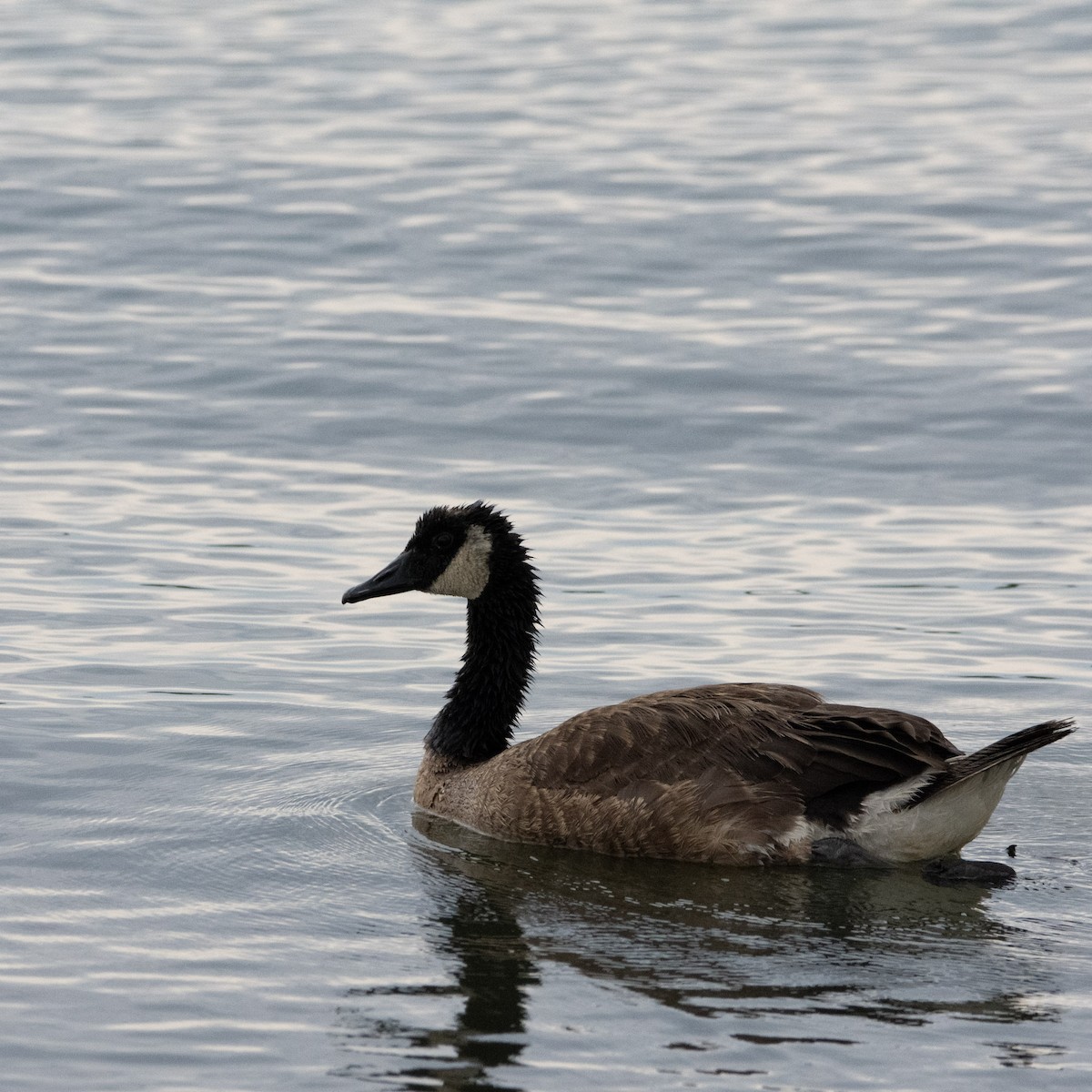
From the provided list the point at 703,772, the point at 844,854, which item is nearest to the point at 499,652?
the point at 703,772

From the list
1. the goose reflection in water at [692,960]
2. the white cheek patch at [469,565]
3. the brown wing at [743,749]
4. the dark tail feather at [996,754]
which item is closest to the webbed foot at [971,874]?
the goose reflection in water at [692,960]

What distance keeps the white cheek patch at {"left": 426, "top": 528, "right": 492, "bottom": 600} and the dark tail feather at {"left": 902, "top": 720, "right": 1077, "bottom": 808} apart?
9.81 feet

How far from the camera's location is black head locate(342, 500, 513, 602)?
11.4 metres

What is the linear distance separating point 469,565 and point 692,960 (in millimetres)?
3680

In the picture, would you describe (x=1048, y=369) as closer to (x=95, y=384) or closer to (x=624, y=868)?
(x=95, y=384)

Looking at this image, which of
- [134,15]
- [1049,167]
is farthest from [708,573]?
[134,15]

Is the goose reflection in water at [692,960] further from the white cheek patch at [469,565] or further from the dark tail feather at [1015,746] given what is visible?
the white cheek patch at [469,565]

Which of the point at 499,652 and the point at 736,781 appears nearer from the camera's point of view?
the point at 736,781

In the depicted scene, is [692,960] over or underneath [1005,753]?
underneath

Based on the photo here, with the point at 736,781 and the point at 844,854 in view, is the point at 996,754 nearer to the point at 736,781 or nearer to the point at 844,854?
the point at 844,854

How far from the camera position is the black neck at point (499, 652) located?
1118 centimetres

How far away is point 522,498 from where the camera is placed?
53.1 feet

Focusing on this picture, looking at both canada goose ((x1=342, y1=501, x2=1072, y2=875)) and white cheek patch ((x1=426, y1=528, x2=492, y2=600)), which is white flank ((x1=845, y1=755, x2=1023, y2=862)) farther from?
white cheek patch ((x1=426, y1=528, x2=492, y2=600))

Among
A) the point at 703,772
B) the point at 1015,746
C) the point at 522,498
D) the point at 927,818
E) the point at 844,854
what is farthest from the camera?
the point at 522,498
